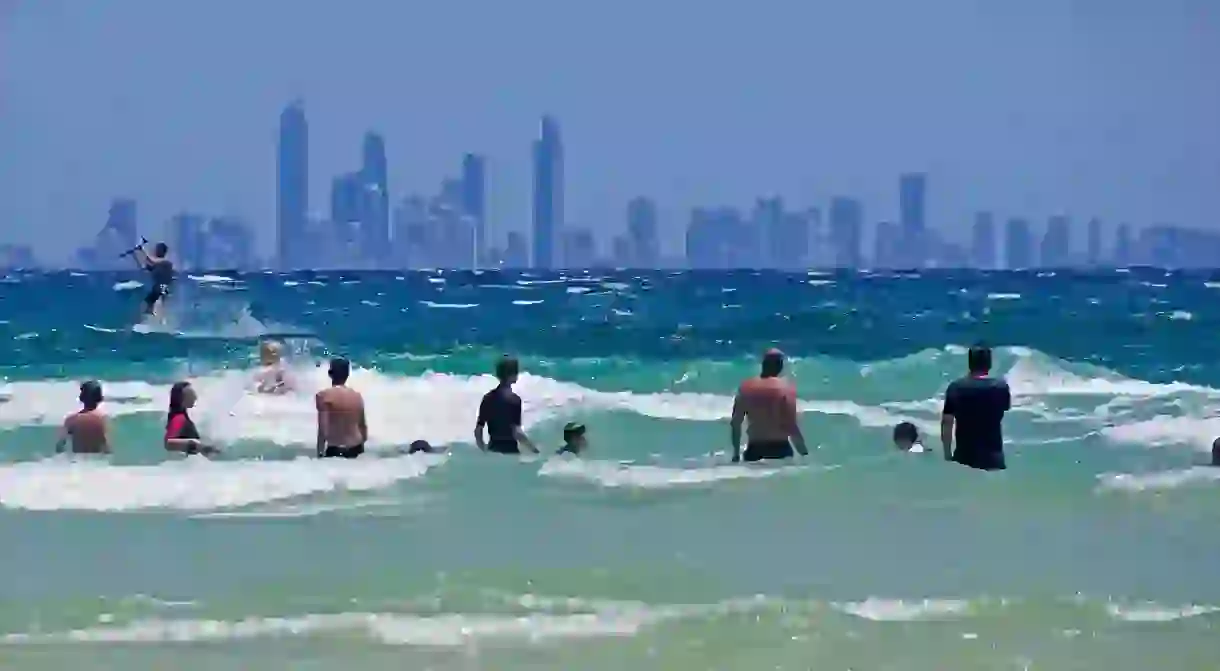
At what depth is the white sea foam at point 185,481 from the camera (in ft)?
32.3

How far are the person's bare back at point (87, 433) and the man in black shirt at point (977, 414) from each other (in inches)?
238

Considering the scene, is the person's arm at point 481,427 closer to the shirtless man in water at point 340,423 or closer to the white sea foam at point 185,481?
the white sea foam at point 185,481

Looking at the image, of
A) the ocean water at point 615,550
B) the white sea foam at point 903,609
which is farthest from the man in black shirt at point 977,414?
the white sea foam at point 903,609

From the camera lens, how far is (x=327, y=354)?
35.1 meters

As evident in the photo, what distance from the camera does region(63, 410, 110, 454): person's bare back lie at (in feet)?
36.9

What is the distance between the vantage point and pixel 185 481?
10.5 m

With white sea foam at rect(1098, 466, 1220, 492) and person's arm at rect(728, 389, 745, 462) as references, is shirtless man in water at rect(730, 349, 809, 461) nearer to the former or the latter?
person's arm at rect(728, 389, 745, 462)

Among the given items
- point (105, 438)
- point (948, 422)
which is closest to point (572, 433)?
point (948, 422)

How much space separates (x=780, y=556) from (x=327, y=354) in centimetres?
2777

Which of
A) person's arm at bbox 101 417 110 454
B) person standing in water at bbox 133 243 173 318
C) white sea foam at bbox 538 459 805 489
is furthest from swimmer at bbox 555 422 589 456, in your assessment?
person standing in water at bbox 133 243 173 318

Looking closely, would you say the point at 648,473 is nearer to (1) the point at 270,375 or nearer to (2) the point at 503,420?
(2) the point at 503,420

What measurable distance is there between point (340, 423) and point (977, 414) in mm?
4503

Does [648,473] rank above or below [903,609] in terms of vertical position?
above

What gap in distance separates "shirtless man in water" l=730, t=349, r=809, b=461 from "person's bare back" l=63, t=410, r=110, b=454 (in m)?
4.69
